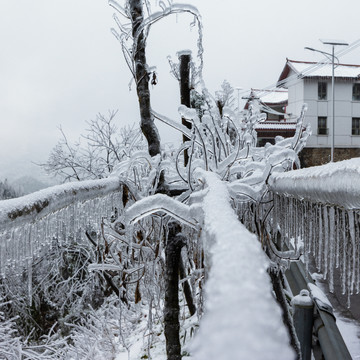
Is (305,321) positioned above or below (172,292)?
below

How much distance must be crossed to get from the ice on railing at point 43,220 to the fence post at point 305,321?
1.68m

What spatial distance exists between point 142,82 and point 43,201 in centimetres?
201

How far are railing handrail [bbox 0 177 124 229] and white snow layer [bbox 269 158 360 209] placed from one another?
81 cm

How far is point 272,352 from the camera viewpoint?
272 millimetres

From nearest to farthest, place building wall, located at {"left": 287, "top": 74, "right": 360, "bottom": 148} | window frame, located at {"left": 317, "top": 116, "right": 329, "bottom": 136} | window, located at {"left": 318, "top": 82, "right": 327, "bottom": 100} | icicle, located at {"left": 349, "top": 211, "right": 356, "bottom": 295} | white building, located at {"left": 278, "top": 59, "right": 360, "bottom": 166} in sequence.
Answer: icicle, located at {"left": 349, "top": 211, "right": 356, "bottom": 295}
white building, located at {"left": 278, "top": 59, "right": 360, "bottom": 166}
building wall, located at {"left": 287, "top": 74, "right": 360, "bottom": 148}
window, located at {"left": 318, "top": 82, "right": 327, "bottom": 100}
window frame, located at {"left": 317, "top": 116, "right": 329, "bottom": 136}

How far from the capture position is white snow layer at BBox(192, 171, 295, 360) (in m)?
0.27

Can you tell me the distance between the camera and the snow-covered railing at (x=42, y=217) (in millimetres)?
1010

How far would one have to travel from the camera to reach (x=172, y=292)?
2.88 meters

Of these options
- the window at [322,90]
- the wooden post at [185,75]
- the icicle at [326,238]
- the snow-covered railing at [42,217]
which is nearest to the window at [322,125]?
the window at [322,90]

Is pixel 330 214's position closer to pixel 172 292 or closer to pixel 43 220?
pixel 43 220

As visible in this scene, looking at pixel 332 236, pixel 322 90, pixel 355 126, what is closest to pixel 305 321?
pixel 332 236

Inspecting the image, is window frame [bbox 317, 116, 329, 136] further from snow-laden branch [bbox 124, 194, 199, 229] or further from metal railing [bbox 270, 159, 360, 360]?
snow-laden branch [bbox 124, 194, 199, 229]

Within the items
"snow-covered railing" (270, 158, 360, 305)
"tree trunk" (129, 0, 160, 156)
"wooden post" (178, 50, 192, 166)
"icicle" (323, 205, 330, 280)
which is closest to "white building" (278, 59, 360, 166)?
"wooden post" (178, 50, 192, 166)

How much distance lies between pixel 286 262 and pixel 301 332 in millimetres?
942
